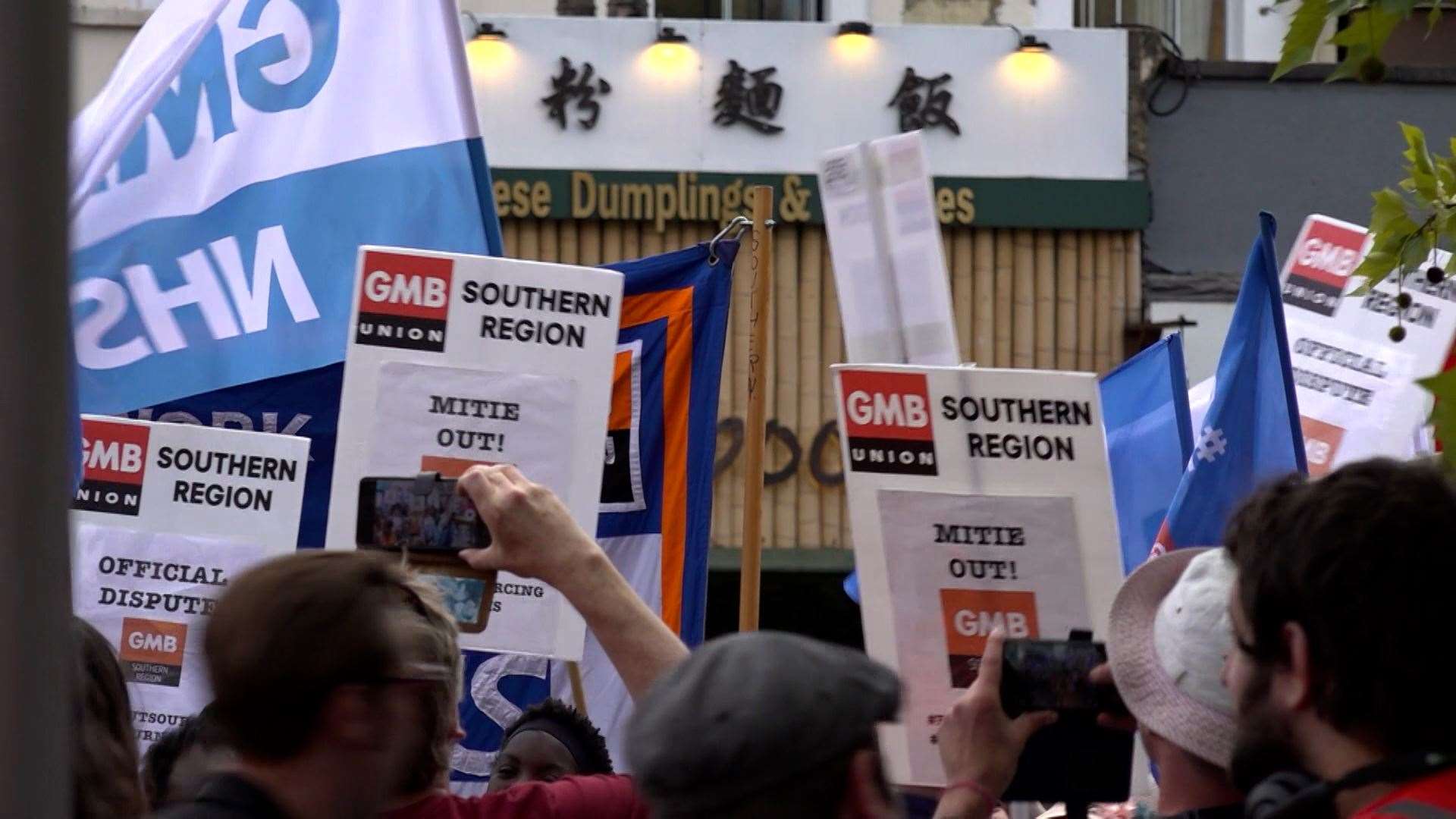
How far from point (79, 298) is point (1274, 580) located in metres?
4.23

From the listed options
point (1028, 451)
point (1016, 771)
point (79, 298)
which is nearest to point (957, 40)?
point (79, 298)

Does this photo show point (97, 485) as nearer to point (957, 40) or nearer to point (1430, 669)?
point (1430, 669)

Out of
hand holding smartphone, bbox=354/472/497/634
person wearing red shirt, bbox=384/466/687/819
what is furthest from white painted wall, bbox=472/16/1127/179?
person wearing red shirt, bbox=384/466/687/819

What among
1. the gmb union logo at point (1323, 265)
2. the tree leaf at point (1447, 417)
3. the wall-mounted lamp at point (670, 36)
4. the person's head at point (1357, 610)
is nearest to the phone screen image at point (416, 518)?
the person's head at point (1357, 610)

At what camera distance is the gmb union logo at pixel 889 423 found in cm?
356

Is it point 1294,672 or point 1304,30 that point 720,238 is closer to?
point 1304,30

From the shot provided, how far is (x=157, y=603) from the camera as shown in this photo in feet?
16.8

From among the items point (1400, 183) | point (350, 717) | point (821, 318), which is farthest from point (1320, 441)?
point (821, 318)

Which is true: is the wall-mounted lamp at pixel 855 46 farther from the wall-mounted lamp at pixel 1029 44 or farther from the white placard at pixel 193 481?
the white placard at pixel 193 481

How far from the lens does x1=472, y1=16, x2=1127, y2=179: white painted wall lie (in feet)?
37.2


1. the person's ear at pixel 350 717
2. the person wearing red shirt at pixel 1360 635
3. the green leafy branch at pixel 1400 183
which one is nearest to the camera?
the person wearing red shirt at pixel 1360 635

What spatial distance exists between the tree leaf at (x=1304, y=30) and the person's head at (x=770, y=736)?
1.78 m

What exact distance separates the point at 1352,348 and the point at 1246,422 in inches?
61.4

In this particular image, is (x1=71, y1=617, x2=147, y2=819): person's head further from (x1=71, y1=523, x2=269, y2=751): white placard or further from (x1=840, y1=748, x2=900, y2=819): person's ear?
(x1=71, y1=523, x2=269, y2=751): white placard
